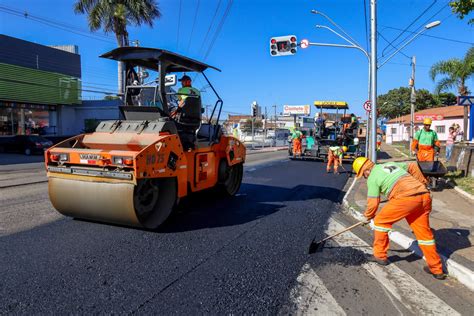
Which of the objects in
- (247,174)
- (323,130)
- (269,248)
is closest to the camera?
(269,248)

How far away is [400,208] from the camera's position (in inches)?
167

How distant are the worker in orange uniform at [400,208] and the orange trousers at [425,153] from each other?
5204 millimetres

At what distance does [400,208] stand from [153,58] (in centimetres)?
411

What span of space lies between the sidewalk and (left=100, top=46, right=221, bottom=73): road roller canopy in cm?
398

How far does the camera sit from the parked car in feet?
72.8

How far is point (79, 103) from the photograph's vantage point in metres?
28.7

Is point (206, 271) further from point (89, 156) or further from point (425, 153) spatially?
point (425, 153)

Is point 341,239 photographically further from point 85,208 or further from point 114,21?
point 114,21

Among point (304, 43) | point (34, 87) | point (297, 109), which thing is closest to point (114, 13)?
point (34, 87)

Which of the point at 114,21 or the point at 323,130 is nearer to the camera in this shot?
the point at 323,130

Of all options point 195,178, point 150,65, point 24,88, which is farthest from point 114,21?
point 195,178

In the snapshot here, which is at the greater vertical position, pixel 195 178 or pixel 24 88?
pixel 24 88

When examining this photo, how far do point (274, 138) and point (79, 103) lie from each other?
2021 cm

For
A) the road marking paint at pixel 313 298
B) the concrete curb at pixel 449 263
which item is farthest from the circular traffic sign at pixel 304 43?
the road marking paint at pixel 313 298
